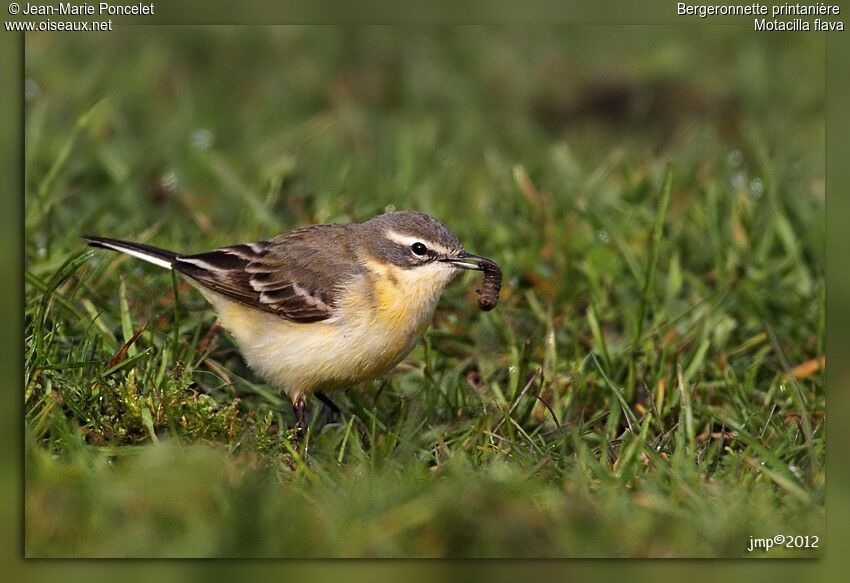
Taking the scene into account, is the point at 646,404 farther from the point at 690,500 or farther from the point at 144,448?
the point at 144,448

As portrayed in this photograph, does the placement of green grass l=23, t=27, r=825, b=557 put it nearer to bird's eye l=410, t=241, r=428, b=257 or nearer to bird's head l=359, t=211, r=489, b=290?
bird's head l=359, t=211, r=489, b=290

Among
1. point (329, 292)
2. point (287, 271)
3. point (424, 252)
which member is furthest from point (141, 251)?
point (424, 252)

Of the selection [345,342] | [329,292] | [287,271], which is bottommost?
[345,342]

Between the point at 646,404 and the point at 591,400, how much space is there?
1.06ft

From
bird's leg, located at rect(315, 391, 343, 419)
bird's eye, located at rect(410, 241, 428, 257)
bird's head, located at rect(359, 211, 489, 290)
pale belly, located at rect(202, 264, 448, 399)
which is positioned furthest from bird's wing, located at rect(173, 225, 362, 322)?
bird's leg, located at rect(315, 391, 343, 419)

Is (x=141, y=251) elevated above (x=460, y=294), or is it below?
above

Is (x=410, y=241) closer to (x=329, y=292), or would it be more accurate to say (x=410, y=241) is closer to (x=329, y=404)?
(x=329, y=292)

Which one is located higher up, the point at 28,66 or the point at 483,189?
the point at 28,66

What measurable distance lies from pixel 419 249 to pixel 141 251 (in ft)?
5.57

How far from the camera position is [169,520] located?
5.21 meters

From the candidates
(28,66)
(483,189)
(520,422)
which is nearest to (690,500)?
(520,422)

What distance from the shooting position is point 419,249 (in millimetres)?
6957

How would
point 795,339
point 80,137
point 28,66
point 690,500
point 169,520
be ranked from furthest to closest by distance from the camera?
1. point 28,66
2. point 80,137
3. point 795,339
4. point 690,500
5. point 169,520

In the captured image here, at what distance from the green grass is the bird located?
297 mm
